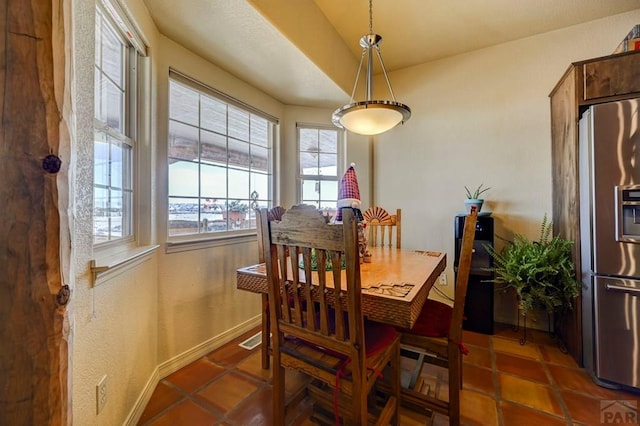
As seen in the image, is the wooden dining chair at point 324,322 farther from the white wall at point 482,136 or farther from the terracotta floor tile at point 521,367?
the white wall at point 482,136

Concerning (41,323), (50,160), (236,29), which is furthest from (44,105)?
(236,29)

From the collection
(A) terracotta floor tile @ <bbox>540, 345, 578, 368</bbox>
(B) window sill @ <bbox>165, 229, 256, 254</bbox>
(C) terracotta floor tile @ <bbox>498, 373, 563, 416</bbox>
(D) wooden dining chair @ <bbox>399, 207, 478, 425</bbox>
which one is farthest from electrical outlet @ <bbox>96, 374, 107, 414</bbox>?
(A) terracotta floor tile @ <bbox>540, 345, 578, 368</bbox>

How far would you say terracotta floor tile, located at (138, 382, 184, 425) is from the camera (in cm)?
146

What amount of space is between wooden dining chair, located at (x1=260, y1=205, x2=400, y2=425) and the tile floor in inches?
16.6

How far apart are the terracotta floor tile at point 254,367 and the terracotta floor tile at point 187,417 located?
385 millimetres

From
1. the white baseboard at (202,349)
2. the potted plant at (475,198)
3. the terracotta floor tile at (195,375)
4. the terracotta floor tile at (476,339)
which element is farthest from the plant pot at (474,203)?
the terracotta floor tile at (195,375)

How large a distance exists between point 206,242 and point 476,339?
242 centimetres

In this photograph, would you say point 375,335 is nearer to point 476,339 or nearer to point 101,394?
point 101,394

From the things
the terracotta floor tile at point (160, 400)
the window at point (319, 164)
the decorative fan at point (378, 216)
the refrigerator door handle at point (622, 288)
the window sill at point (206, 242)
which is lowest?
the terracotta floor tile at point (160, 400)

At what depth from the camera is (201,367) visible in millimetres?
1909

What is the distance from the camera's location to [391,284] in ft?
4.04

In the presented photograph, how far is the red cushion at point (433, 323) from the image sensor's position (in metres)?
1.38

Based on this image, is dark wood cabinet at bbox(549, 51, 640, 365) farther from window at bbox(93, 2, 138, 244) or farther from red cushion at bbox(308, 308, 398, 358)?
window at bbox(93, 2, 138, 244)

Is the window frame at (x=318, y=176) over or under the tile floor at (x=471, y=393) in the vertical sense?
over
